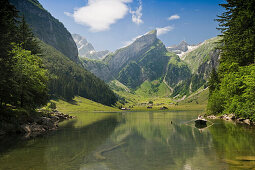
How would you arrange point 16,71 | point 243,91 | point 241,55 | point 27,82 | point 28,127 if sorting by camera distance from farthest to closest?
point 241,55
point 27,82
point 243,91
point 16,71
point 28,127

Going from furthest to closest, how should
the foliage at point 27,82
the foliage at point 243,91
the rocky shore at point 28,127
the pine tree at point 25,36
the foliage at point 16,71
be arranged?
the pine tree at point 25,36 < the foliage at point 27,82 < the foliage at point 243,91 < the rocky shore at point 28,127 < the foliage at point 16,71

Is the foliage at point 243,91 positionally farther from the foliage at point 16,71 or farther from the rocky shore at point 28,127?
the foliage at point 16,71

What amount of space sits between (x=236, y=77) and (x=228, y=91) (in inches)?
180

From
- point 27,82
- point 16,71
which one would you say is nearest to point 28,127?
point 27,82

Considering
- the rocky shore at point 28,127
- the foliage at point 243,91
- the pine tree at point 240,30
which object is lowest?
the rocky shore at point 28,127

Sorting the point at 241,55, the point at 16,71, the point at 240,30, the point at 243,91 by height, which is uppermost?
the point at 240,30

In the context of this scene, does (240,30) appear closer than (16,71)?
No

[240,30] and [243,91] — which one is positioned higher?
[240,30]

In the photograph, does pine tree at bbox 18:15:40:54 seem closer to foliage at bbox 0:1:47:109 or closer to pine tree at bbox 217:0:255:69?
foliage at bbox 0:1:47:109

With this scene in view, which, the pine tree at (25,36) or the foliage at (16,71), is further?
the pine tree at (25,36)

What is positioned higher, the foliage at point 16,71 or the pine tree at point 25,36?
the pine tree at point 25,36

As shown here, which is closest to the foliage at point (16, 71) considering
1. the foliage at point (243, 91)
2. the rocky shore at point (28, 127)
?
the rocky shore at point (28, 127)

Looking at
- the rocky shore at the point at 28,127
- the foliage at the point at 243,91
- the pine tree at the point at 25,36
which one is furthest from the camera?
the pine tree at the point at 25,36

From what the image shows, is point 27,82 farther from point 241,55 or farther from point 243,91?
point 241,55
